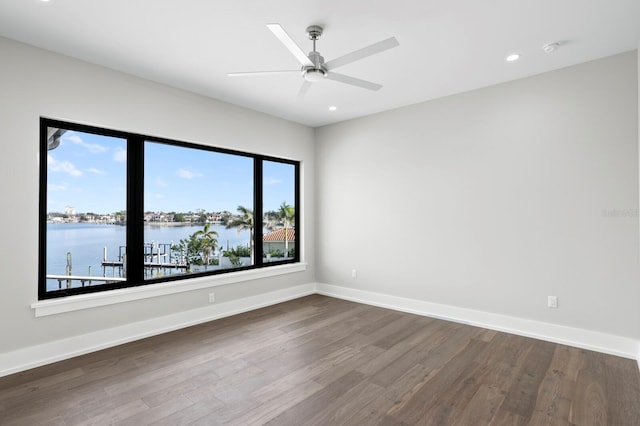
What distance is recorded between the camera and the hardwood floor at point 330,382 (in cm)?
214

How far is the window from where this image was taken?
3.11 metres

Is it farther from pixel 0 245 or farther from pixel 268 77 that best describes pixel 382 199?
pixel 0 245

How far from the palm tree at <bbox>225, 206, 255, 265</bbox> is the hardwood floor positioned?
1.48m

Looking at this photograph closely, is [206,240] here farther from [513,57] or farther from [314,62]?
[513,57]

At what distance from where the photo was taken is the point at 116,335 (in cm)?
329

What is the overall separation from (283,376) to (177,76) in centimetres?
320

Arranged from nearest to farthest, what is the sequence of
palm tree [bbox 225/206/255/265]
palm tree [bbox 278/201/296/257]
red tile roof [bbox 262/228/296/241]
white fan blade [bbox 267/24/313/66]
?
white fan blade [bbox 267/24/313/66] < palm tree [bbox 225/206/255/265] < red tile roof [bbox 262/228/296/241] < palm tree [bbox 278/201/296/257]

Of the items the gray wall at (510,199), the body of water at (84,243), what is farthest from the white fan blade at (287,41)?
the body of water at (84,243)

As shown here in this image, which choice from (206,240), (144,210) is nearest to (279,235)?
(206,240)

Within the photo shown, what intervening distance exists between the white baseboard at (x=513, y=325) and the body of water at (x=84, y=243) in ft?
9.93

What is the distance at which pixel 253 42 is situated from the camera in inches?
111

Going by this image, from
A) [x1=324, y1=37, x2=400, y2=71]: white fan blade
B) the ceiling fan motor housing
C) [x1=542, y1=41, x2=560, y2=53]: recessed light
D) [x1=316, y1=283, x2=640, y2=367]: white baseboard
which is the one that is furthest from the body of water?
[x1=542, y1=41, x2=560, y2=53]: recessed light

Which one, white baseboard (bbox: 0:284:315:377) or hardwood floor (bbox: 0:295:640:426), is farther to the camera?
white baseboard (bbox: 0:284:315:377)

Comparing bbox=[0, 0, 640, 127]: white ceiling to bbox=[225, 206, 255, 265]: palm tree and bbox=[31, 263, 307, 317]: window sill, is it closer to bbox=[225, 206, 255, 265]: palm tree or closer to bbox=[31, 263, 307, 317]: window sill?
bbox=[225, 206, 255, 265]: palm tree
